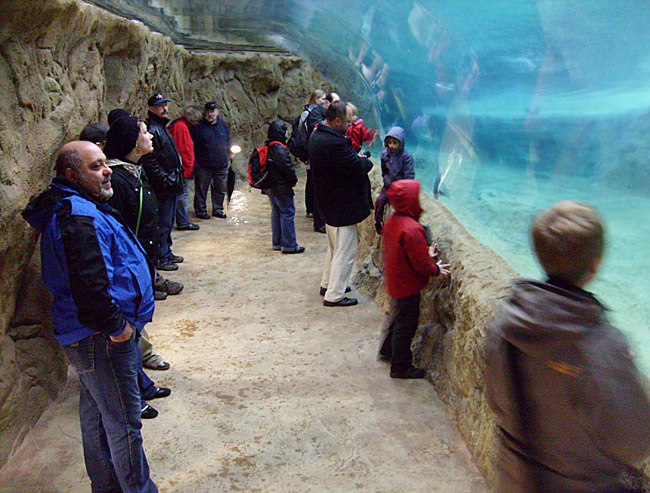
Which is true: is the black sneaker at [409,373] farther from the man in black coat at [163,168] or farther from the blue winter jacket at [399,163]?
the man in black coat at [163,168]

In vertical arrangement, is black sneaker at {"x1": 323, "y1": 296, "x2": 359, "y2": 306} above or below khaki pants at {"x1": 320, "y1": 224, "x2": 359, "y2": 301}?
below

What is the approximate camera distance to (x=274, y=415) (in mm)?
3340

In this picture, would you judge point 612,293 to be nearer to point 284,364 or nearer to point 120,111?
point 284,364

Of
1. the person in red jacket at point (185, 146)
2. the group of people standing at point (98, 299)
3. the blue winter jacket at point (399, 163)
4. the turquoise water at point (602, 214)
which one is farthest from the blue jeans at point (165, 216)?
the group of people standing at point (98, 299)

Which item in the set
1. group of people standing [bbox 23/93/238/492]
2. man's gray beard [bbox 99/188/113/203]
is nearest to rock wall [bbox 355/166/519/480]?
group of people standing [bbox 23/93/238/492]

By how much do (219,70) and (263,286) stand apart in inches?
276

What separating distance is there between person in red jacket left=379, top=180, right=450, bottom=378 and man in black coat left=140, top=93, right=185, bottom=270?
2.85m

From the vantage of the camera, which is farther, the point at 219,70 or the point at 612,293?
the point at 219,70

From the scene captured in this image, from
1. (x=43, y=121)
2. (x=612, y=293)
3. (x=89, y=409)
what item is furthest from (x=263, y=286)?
(x=612, y=293)

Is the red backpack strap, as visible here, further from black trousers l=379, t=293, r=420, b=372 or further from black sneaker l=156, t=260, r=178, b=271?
black trousers l=379, t=293, r=420, b=372

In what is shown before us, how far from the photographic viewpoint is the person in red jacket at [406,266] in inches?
138

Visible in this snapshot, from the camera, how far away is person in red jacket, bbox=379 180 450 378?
11.5 feet

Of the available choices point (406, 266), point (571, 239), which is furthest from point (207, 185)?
point (571, 239)

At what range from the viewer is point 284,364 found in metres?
4.01
